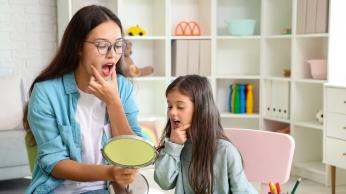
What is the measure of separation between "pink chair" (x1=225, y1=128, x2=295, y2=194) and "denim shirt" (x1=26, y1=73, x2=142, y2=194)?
519mm

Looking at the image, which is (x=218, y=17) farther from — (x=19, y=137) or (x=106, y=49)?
(x=106, y=49)

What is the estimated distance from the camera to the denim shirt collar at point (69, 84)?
5.15 ft

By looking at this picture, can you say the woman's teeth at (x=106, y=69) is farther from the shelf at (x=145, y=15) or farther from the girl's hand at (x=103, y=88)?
the shelf at (x=145, y=15)

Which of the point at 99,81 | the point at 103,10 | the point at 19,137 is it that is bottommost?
the point at 19,137

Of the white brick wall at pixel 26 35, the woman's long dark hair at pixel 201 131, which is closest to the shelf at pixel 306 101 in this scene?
the white brick wall at pixel 26 35

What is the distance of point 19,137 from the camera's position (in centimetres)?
358

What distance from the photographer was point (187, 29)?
14.3ft

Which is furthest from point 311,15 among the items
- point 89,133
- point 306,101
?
point 89,133

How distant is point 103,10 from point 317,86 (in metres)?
2.79

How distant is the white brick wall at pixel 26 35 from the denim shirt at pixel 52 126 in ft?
9.31

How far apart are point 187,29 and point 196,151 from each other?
291 centimetres

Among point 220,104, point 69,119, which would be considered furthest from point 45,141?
point 220,104

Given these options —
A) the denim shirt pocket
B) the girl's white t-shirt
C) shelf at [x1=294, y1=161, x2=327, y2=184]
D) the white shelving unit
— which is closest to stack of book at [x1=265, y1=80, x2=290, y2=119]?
the white shelving unit

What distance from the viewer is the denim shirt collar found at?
5.15ft
